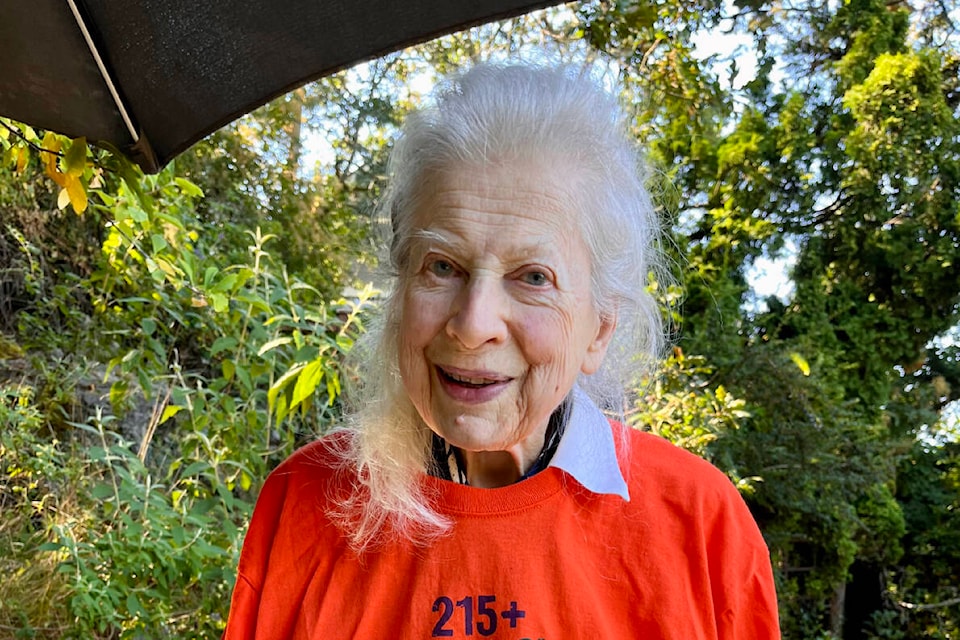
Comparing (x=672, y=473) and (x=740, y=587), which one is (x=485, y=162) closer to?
(x=672, y=473)

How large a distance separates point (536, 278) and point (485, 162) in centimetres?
19

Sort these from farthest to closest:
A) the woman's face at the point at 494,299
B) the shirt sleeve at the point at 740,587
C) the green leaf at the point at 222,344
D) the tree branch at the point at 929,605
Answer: the tree branch at the point at 929,605 < the green leaf at the point at 222,344 < the shirt sleeve at the point at 740,587 < the woman's face at the point at 494,299

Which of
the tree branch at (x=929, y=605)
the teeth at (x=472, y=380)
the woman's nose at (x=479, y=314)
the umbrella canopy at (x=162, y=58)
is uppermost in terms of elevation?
the umbrella canopy at (x=162, y=58)

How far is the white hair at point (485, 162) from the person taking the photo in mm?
1233

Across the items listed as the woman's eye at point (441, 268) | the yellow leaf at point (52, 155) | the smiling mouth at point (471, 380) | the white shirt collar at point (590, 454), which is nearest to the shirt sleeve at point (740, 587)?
the white shirt collar at point (590, 454)

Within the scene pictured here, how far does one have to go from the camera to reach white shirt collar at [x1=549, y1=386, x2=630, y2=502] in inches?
53.3

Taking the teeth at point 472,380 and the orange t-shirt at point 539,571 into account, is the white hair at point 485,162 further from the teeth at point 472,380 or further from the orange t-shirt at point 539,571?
the teeth at point 472,380

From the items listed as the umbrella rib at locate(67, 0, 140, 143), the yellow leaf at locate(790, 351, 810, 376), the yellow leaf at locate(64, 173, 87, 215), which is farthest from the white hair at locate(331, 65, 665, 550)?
the yellow leaf at locate(790, 351, 810, 376)

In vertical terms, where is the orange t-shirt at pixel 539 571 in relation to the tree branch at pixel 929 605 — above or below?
below

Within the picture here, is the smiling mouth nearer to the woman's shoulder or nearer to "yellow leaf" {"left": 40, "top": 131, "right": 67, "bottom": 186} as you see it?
the woman's shoulder

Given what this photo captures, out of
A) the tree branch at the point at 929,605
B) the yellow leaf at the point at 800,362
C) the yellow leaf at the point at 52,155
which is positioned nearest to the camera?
the yellow leaf at the point at 52,155

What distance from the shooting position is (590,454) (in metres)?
1.39

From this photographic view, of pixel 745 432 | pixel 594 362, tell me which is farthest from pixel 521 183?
pixel 745 432

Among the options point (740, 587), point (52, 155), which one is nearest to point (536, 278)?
point (740, 587)
